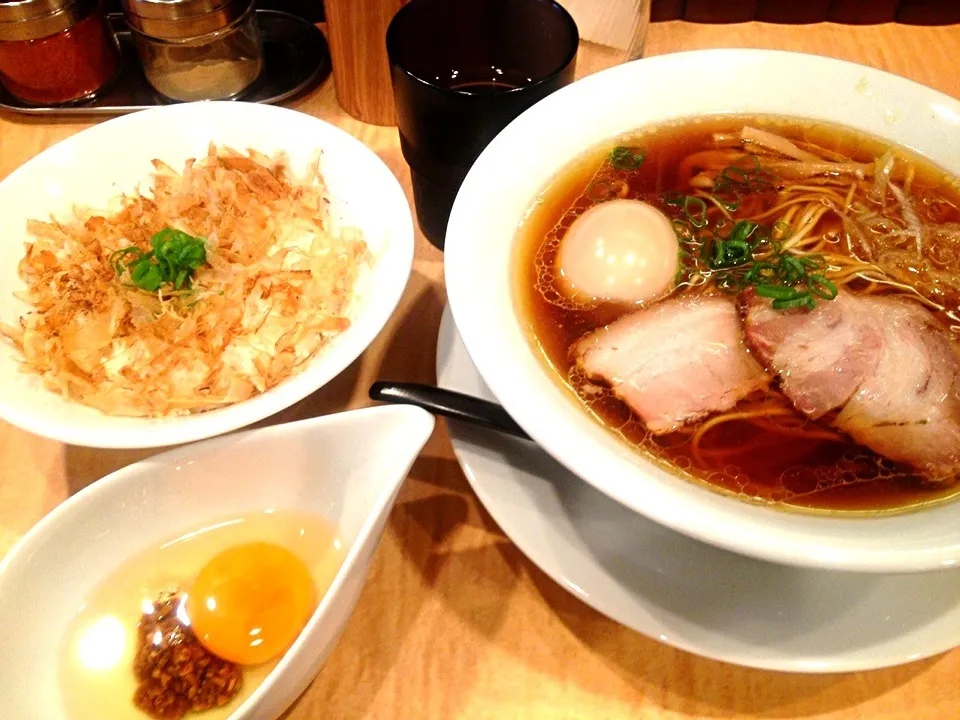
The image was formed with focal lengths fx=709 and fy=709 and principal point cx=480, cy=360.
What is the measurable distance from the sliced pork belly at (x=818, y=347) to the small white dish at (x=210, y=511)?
55 centimetres

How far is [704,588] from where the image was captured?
1.07m

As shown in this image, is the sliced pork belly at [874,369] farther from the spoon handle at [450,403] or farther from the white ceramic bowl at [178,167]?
the white ceramic bowl at [178,167]

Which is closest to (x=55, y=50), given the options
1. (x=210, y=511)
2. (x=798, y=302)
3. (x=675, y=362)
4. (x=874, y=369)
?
(x=210, y=511)

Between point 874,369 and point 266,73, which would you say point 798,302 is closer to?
point 874,369

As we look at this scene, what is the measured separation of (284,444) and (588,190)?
71cm

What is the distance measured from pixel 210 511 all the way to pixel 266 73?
1.44 m

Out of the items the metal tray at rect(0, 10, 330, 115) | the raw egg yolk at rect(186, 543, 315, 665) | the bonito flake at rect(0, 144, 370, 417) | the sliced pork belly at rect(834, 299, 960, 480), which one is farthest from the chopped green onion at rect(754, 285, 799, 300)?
the metal tray at rect(0, 10, 330, 115)

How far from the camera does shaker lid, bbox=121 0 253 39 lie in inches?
69.5

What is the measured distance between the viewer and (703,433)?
1.06 metres

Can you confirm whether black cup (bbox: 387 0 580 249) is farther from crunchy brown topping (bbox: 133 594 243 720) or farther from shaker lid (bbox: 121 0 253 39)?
crunchy brown topping (bbox: 133 594 243 720)

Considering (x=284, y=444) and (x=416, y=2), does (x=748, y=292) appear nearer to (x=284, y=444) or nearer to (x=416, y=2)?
(x=284, y=444)

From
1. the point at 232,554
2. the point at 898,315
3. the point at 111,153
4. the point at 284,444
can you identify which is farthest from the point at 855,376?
the point at 111,153

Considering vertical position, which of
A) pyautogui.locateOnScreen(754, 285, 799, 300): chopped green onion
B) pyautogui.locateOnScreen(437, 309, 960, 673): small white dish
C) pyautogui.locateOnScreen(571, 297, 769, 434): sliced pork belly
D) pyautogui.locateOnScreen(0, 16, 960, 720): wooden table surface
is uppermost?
pyautogui.locateOnScreen(754, 285, 799, 300): chopped green onion

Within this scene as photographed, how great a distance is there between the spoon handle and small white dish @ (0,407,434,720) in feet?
0.14
